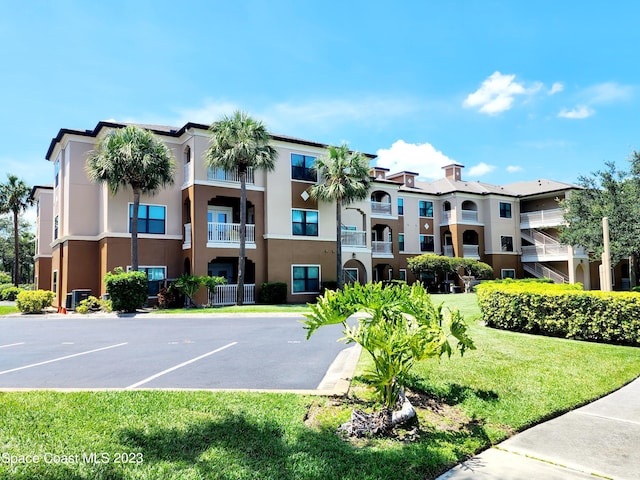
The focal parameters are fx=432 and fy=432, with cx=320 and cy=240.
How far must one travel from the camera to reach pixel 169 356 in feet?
31.2

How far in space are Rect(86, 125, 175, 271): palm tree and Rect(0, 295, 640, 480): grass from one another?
16996 mm

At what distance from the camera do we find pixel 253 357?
9289 mm

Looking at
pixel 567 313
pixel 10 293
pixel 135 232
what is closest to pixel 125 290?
pixel 135 232

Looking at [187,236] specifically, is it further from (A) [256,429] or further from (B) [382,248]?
(A) [256,429]

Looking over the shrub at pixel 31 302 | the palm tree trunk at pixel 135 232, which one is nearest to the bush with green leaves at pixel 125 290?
the palm tree trunk at pixel 135 232

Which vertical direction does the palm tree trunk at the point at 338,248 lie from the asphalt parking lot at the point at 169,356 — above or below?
above

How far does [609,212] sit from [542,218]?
1399 centimetres

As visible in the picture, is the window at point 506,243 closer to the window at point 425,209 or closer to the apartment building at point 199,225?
the window at point 425,209

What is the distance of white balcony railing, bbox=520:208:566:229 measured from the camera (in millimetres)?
37969

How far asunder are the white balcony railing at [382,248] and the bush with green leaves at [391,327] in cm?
2701

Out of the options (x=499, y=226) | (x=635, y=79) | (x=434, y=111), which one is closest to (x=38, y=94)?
(x=434, y=111)

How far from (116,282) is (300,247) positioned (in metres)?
10.3

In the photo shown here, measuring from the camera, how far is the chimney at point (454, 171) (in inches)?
1700

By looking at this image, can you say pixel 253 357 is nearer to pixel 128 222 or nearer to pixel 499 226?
pixel 128 222
